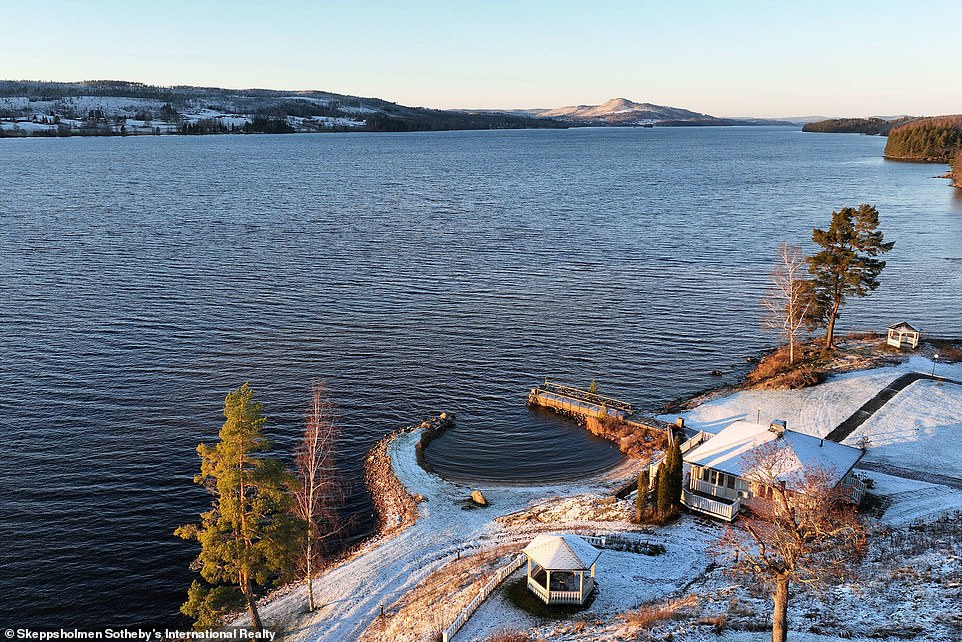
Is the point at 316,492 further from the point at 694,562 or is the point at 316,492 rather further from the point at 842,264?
the point at 842,264

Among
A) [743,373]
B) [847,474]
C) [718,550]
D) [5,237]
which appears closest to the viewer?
[718,550]

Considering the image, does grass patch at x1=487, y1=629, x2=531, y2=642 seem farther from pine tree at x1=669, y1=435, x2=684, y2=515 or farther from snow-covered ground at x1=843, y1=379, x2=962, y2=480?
snow-covered ground at x1=843, y1=379, x2=962, y2=480

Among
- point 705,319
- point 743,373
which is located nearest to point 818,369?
point 743,373

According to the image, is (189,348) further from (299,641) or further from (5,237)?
(5,237)

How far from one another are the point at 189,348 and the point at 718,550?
44579mm

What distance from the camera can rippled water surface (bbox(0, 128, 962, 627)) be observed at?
35.0 meters

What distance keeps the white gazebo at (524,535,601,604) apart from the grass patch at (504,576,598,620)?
0.17 metres

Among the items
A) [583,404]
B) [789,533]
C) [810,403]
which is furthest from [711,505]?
[810,403]

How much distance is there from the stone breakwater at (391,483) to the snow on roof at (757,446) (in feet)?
48.8

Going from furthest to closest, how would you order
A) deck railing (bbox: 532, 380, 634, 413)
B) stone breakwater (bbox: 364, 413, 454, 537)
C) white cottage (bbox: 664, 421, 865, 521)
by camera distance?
1. deck railing (bbox: 532, 380, 634, 413)
2. stone breakwater (bbox: 364, 413, 454, 537)
3. white cottage (bbox: 664, 421, 865, 521)

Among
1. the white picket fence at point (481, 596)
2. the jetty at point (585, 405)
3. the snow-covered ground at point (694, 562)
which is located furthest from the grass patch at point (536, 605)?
the jetty at point (585, 405)

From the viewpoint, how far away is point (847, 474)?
3144cm

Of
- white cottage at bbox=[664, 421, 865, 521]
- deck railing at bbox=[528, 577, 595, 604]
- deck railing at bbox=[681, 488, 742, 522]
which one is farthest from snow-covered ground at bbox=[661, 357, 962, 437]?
deck railing at bbox=[528, 577, 595, 604]

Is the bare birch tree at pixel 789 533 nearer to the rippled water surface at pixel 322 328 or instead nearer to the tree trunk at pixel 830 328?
the rippled water surface at pixel 322 328
